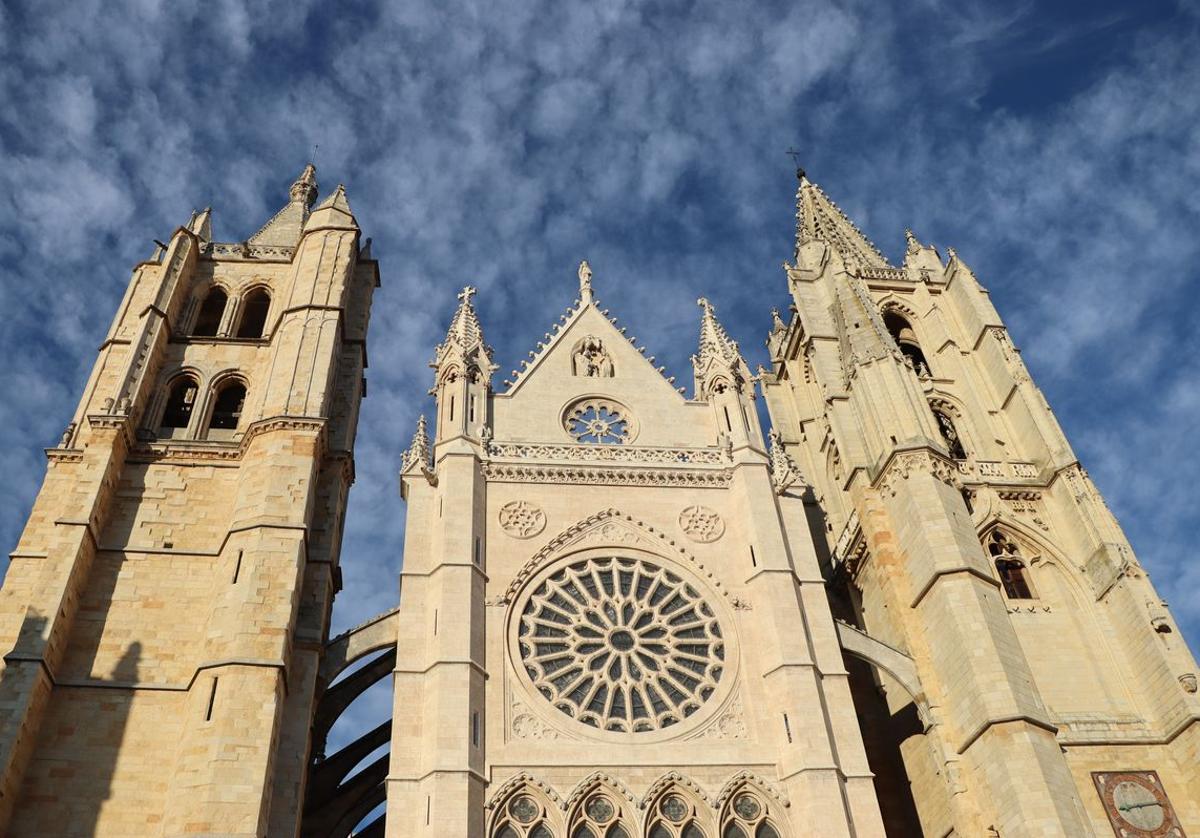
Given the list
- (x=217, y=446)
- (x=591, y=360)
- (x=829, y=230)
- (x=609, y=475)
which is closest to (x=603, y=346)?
(x=591, y=360)

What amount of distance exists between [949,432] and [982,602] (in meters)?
7.48

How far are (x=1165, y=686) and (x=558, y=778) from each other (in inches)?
402

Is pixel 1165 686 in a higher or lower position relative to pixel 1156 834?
higher

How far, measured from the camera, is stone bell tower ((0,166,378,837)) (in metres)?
14.2

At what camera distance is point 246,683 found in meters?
14.7

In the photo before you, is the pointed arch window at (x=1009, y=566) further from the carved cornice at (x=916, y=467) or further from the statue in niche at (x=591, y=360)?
the statue in niche at (x=591, y=360)

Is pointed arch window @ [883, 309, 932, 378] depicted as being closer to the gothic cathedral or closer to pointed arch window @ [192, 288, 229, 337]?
the gothic cathedral

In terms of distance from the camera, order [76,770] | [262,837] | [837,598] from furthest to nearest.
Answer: [837,598]
[76,770]
[262,837]

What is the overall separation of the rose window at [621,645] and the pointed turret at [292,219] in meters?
14.1

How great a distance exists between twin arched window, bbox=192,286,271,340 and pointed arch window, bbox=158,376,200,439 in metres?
2.38

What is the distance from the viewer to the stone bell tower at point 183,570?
46.7 feet

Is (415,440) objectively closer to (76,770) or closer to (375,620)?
(375,620)

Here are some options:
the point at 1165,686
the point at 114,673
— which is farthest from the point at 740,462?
the point at 114,673

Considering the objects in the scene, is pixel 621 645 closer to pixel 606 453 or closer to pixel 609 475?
pixel 609 475
